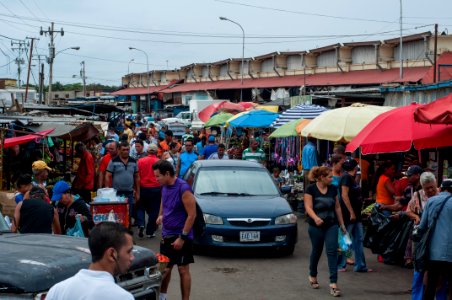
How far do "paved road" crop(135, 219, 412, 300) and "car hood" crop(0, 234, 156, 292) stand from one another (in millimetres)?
3112

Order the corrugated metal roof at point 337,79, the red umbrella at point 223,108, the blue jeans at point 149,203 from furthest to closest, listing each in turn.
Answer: the corrugated metal roof at point 337,79 < the red umbrella at point 223,108 < the blue jeans at point 149,203

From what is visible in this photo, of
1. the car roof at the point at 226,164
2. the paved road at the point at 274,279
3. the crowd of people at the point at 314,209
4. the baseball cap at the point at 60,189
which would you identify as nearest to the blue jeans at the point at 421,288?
the crowd of people at the point at 314,209

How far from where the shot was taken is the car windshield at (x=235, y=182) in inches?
538

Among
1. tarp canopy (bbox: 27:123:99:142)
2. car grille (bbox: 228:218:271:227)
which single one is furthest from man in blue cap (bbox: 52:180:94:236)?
tarp canopy (bbox: 27:123:99:142)

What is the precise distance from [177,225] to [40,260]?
2.89 meters

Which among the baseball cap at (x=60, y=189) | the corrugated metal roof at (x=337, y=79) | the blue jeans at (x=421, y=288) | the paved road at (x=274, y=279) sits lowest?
the paved road at (x=274, y=279)

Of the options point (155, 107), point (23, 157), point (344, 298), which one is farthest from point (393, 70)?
point (155, 107)

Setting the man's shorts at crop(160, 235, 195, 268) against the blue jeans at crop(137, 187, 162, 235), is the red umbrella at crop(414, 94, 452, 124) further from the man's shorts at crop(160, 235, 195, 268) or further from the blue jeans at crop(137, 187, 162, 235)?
the blue jeans at crop(137, 187, 162, 235)

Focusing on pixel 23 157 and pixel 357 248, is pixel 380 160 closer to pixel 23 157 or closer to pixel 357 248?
pixel 357 248

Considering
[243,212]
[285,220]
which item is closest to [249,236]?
[243,212]

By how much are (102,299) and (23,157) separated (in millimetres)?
12793

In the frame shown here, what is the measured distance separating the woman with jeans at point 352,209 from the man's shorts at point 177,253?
326cm

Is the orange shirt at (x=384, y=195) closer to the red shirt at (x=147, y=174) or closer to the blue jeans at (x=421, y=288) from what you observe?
the blue jeans at (x=421, y=288)

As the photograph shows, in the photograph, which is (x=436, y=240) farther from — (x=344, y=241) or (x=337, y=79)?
(x=337, y=79)
